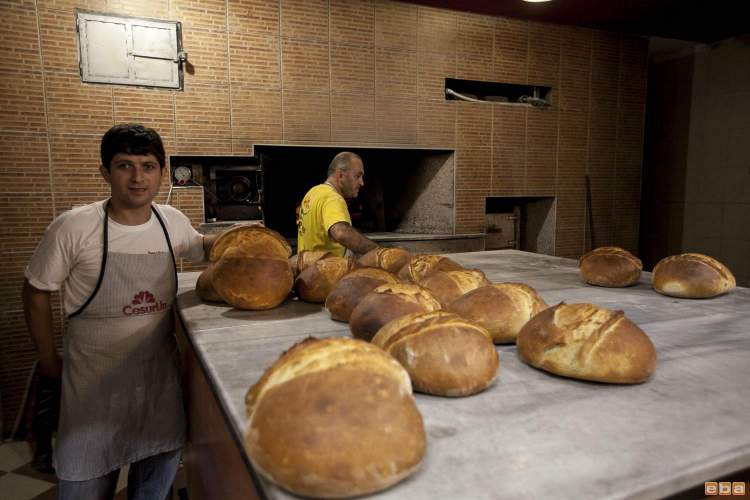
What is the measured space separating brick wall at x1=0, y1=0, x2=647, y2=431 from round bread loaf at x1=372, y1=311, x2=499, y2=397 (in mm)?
4172

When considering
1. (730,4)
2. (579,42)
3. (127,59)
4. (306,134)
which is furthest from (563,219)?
(127,59)

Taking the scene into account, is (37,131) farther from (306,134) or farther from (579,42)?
(579,42)

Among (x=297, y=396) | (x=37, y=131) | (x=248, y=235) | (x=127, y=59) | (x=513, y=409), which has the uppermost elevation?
(x=127, y=59)

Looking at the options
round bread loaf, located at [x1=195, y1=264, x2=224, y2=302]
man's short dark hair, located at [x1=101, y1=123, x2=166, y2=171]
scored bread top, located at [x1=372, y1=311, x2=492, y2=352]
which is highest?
man's short dark hair, located at [x1=101, y1=123, x2=166, y2=171]

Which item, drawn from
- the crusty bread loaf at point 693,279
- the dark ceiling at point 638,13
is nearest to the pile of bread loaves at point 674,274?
the crusty bread loaf at point 693,279

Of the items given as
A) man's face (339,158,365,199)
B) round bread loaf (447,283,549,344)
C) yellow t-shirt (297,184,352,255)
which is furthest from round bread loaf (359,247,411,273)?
man's face (339,158,365,199)

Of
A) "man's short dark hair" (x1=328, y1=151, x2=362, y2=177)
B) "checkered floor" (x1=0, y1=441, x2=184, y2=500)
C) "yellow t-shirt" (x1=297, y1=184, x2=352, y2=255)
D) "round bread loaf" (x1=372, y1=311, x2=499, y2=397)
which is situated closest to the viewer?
"round bread loaf" (x1=372, y1=311, x2=499, y2=397)

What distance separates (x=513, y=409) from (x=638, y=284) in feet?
5.18

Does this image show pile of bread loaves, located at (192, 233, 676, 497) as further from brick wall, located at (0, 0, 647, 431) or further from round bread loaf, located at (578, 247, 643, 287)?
brick wall, located at (0, 0, 647, 431)

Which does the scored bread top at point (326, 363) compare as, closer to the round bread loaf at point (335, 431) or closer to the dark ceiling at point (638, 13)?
the round bread loaf at point (335, 431)

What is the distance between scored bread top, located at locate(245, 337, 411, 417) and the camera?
873 mm

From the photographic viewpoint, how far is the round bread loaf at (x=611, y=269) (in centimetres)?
217

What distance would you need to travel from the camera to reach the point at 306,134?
5.16m

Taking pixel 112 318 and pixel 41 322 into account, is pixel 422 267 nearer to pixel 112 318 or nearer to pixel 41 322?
pixel 112 318
